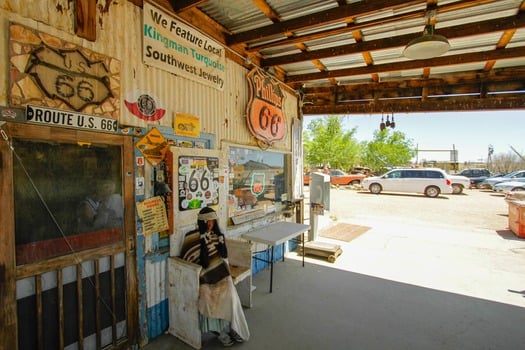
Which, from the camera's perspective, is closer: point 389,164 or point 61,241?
point 61,241

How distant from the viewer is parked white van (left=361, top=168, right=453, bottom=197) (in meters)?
13.5

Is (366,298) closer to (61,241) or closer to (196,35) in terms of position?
(61,241)

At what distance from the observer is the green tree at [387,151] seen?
1032 inches

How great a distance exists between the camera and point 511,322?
10.0ft

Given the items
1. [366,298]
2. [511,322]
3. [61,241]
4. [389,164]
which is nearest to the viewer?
[61,241]

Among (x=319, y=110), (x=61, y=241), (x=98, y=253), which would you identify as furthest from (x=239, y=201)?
(x=319, y=110)

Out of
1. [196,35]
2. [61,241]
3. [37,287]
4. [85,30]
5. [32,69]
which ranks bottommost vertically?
[37,287]

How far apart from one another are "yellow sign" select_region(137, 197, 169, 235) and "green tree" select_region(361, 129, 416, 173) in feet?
87.7

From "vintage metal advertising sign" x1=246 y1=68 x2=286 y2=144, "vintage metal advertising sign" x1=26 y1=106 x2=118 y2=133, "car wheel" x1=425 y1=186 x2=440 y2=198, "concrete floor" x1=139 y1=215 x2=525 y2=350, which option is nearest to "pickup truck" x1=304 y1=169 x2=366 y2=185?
"car wheel" x1=425 y1=186 x2=440 y2=198

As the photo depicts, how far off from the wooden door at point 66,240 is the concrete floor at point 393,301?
0.77m

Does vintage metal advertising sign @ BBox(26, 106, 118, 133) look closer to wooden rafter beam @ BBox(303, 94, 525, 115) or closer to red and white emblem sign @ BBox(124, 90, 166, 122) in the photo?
red and white emblem sign @ BBox(124, 90, 166, 122)

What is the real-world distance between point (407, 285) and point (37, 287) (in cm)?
449

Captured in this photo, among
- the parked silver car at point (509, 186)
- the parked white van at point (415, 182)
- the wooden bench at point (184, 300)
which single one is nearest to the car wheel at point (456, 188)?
the parked white van at point (415, 182)

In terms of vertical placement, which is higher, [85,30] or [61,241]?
[85,30]
